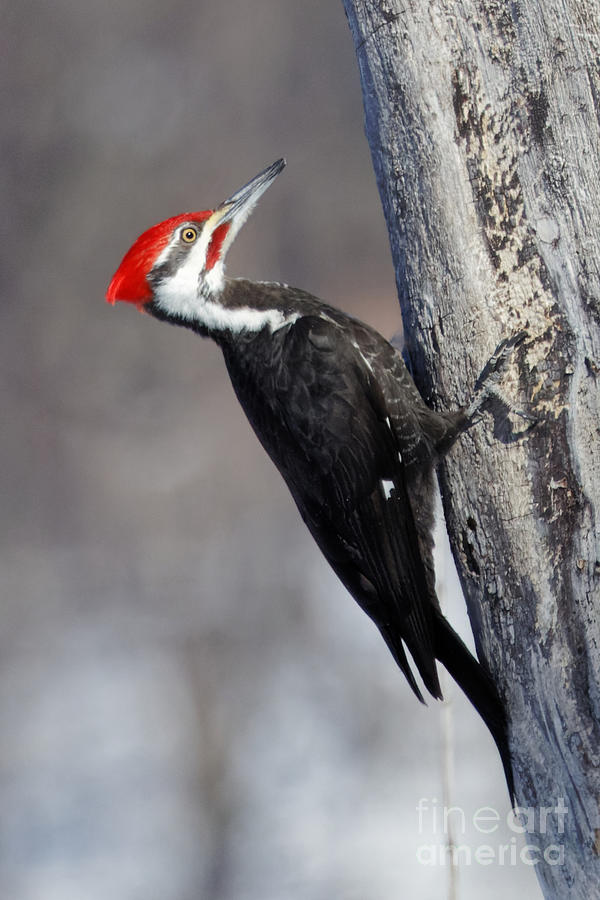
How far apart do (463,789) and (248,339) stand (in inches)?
113

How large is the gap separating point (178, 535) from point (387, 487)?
2.41 meters

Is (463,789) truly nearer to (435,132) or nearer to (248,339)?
(248,339)

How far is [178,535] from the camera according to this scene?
4152 mm

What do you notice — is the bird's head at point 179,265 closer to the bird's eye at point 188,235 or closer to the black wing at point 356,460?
the bird's eye at point 188,235

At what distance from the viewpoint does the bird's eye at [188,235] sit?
85.0 inches

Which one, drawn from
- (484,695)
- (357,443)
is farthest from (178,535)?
(484,695)

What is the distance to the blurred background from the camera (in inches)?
160

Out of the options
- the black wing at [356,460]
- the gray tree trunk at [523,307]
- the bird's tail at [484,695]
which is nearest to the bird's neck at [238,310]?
the black wing at [356,460]

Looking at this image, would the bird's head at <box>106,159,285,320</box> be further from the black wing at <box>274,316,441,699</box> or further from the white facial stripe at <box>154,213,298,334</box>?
the black wing at <box>274,316,441,699</box>

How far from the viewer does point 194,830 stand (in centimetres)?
418

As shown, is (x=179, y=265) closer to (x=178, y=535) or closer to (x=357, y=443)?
(x=357, y=443)

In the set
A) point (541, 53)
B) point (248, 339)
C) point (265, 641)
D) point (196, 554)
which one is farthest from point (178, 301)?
point (265, 641)

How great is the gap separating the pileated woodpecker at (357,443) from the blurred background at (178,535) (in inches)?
79.7

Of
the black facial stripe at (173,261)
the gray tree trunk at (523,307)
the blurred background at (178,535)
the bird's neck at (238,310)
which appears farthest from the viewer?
the blurred background at (178,535)
